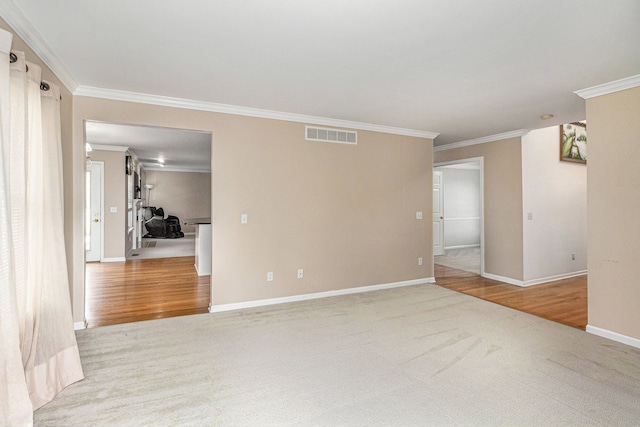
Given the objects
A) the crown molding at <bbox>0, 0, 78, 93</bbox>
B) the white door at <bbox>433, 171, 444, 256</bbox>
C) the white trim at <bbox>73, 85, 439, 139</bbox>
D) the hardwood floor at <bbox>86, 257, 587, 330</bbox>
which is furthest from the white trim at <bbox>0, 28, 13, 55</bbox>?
the white door at <bbox>433, 171, 444, 256</bbox>

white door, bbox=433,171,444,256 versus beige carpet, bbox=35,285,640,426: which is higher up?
white door, bbox=433,171,444,256

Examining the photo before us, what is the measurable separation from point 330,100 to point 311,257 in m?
2.04

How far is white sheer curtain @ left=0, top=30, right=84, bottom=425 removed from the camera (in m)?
1.70

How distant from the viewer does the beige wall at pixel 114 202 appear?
688 cm

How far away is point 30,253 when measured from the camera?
214cm

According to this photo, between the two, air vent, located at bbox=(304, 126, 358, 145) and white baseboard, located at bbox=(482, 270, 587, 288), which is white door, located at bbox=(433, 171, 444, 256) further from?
air vent, located at bbox=(304, 126, 358, 145)

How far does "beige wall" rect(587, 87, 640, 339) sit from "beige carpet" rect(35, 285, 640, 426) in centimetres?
37

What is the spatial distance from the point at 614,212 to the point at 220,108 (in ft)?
14.1

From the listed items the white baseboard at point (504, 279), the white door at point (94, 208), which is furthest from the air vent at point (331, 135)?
the white door at point (94, 208)

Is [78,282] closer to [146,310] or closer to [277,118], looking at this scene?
[146,310]

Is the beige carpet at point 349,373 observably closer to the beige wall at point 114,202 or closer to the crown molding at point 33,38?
the crown molding at point 33,38

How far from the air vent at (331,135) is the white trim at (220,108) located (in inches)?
3.2

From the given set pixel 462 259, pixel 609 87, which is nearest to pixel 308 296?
pixel 609 87

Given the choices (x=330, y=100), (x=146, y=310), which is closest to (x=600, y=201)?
(x=330, y=100)
